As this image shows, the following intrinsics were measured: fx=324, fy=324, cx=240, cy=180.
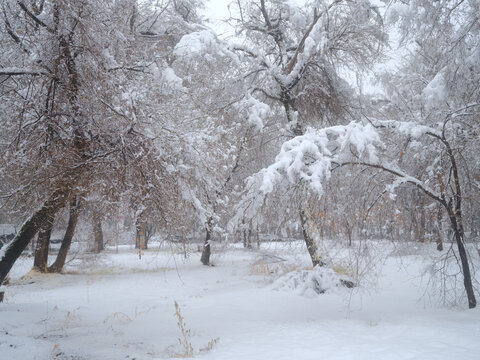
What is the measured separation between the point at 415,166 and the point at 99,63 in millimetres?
6114

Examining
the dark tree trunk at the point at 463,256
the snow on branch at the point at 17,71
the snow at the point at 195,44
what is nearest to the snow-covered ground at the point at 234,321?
the dark tree trunk at the point at 463,256

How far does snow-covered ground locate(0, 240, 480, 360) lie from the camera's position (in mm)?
4520

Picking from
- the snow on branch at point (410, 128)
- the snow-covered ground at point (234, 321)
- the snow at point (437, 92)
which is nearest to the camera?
the snow-covered ground at point (234, 321)

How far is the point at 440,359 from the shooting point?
3.84 m

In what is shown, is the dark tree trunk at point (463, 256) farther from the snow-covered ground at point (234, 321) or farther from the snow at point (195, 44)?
the snow at point (195, 44)

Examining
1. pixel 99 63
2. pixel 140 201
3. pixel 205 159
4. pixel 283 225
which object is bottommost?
pixel 283 225

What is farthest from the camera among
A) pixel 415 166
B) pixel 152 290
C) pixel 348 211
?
pixel 152 290

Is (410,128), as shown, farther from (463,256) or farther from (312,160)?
(463,256)

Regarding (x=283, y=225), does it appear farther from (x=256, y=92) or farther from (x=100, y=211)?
(x=256, y=92)

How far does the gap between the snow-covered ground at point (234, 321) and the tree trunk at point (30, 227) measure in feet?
3.51

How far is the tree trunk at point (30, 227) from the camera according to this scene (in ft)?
17.1

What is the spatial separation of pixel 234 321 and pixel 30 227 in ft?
13.7

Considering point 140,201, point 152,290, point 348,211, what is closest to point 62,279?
point 152,290

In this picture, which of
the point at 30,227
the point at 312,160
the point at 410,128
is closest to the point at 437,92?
the point at 410,128
